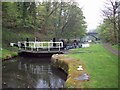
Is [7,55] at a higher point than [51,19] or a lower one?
lower

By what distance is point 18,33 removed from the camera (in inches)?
1826

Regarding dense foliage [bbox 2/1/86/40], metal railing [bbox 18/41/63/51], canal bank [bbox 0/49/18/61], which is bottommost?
canal bank [bbox 0/49/18/61]

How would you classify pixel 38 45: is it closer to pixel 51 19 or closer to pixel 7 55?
pixel 7 55

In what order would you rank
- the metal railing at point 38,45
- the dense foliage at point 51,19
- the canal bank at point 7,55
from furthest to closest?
the dense foliage at point 51,19 → the metal railing at point 38,45 → the canal bank at point 7,55

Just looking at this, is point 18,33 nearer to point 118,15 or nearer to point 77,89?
point 118,15

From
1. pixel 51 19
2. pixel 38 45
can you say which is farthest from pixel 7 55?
pixel 51 19

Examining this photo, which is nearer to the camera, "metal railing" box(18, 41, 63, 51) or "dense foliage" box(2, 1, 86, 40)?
"metal railing" box(18, 41, 63, 51)

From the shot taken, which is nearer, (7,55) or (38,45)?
(7,55)

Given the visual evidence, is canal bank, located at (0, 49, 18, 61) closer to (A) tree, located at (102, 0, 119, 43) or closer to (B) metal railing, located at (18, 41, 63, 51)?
(B) metal railing, located at (18, 41, 63, 51)

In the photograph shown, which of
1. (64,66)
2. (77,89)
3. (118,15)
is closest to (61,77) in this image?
(64,66)

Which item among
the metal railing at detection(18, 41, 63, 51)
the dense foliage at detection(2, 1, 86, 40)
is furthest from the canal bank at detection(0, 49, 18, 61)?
the dense foliage at detection(2, 1, 86, 40)

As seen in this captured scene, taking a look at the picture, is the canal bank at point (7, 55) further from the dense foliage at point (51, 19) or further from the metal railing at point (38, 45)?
the dense foliage at point (51, 19)

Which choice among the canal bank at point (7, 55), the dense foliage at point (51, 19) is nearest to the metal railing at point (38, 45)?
the canal bank at point (7, 55)

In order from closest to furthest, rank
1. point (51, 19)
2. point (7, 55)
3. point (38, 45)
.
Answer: point (7, 55), point (38, 45), point (51, 19)
